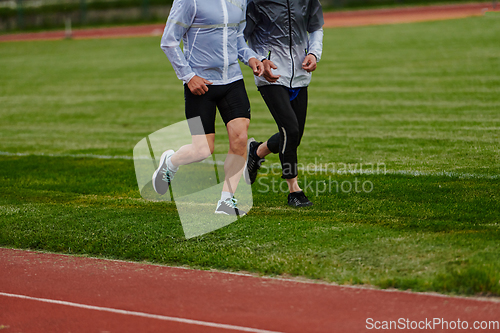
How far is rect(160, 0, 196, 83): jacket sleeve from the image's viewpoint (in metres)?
5.63

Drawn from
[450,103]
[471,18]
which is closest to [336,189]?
[450,103]

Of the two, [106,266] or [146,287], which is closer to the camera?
[146,287]

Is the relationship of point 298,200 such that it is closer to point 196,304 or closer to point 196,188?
point 196,188

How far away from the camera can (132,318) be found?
4.05m

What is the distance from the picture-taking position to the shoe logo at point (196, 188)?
598 cm

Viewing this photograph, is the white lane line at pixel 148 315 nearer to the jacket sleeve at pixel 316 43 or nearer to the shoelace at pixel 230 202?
the shoelace at pixel 230 202

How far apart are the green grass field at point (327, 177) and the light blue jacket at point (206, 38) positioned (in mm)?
1513

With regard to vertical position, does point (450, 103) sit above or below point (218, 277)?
below

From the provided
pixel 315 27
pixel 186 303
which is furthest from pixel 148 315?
pixel 315 27

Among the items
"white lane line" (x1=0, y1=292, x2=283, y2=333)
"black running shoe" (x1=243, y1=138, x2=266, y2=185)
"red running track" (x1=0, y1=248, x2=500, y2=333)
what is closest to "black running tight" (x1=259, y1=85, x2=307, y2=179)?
"black running shoe" (x1=243, y1=138, x2=266, y2=185)

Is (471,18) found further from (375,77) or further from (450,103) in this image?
(450,103)

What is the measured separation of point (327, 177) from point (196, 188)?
1744 millimetres

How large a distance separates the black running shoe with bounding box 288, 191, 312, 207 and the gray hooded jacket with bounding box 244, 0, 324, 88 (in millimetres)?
1170

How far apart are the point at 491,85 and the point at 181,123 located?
24.8 ft
